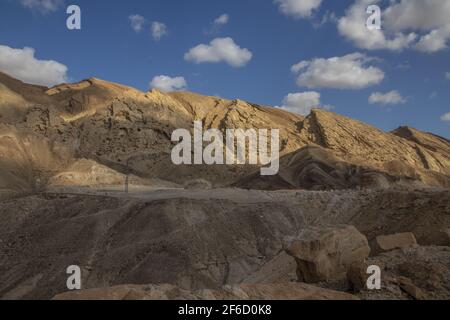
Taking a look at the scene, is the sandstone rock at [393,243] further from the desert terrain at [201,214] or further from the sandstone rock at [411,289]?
the sandstone rock at [411,289]

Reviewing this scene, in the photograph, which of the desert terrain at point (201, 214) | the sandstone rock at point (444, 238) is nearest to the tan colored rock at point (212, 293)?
the desert terrain at point (201, 214)

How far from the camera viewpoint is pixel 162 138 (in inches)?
2128

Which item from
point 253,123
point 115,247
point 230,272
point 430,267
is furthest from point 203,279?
point 253,123

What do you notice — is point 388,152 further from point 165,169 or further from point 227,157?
point 165,169

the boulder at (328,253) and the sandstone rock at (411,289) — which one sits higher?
the boulder at (328,253)

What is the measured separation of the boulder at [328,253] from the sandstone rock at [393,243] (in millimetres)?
1123

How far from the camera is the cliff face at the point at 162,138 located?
41688 mm

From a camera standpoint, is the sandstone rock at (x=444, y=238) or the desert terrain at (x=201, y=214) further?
the sandstone rock at (x=444, y=238)

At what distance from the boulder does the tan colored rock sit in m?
1.53

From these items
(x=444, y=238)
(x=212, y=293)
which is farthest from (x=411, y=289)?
(x=444, y=238)

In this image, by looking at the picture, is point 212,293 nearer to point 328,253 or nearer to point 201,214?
point 328,253

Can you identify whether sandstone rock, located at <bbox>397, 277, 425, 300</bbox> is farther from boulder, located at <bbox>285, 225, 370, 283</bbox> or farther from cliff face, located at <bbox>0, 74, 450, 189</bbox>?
cliff face, located at <bbox>0, 74, 450, 189</bbox>

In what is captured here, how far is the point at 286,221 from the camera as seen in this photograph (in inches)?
897

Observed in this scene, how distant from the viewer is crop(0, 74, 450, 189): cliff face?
4169 centimetres
